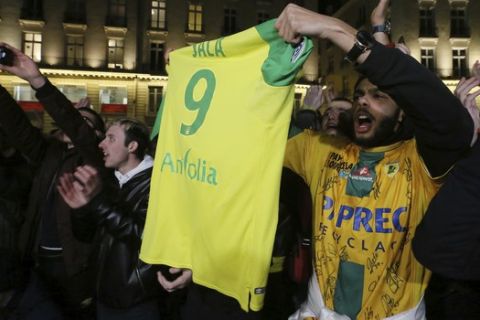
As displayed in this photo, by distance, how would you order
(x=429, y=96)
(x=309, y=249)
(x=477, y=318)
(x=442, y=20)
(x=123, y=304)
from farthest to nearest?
(x=442, y=20), (x=477, y=318), (x=123, y=304), (x=309, y=249), (x=429, y=96)

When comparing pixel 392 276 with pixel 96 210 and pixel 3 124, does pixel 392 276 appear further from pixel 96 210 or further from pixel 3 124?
pixel 3 124

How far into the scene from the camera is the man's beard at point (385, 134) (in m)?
2.05

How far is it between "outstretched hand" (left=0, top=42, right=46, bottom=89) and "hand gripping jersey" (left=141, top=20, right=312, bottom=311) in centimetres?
128

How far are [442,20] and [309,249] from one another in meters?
32.9

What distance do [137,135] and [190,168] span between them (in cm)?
130

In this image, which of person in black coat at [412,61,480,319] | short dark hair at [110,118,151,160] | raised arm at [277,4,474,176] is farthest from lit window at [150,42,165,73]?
person in black coat at [412,61,480,319]

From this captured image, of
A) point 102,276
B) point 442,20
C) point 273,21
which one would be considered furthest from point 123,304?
point 442,20

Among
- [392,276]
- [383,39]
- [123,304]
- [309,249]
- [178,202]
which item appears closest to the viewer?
[392,276]

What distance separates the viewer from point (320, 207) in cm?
213

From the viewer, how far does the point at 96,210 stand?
2686mm

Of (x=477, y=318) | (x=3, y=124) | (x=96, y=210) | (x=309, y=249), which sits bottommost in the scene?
(x=477, y=318)

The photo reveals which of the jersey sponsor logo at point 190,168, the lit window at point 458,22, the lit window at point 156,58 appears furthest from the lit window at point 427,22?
the jersey sponsor logo at point 190,168

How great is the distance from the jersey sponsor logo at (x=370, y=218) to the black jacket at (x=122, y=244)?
4.05 feet

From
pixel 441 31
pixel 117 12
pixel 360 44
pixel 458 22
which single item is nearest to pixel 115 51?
pixel 117 12
